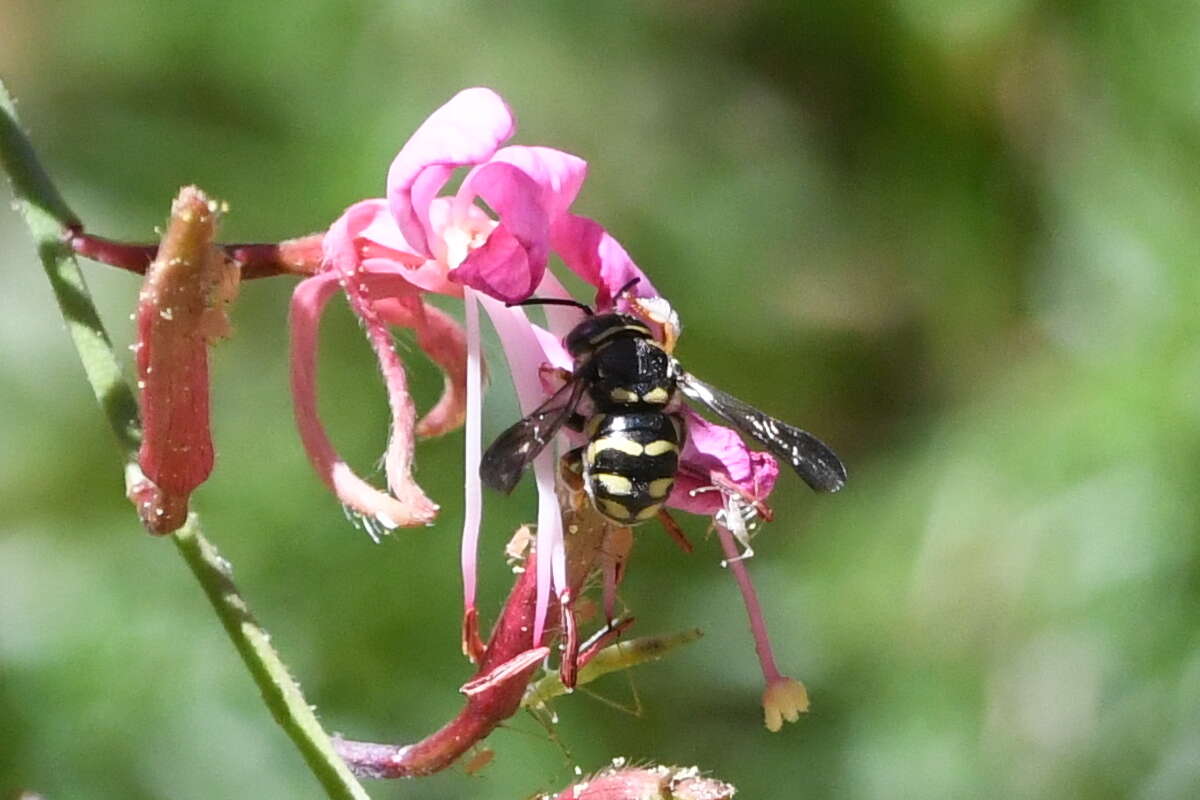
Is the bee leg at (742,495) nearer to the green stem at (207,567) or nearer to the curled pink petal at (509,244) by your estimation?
the curled pink petal at (509,244)

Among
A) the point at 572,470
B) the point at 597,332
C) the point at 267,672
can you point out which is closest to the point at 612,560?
the point at 572,470

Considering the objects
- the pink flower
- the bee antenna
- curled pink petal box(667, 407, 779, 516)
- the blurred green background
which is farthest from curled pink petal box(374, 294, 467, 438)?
the blurred green background

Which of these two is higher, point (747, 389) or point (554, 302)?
point (747, 389)

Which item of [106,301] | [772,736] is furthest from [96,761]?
[772,736]

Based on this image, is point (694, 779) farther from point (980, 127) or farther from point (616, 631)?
point (980, 127)

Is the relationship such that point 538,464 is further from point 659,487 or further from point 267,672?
point 267,672
